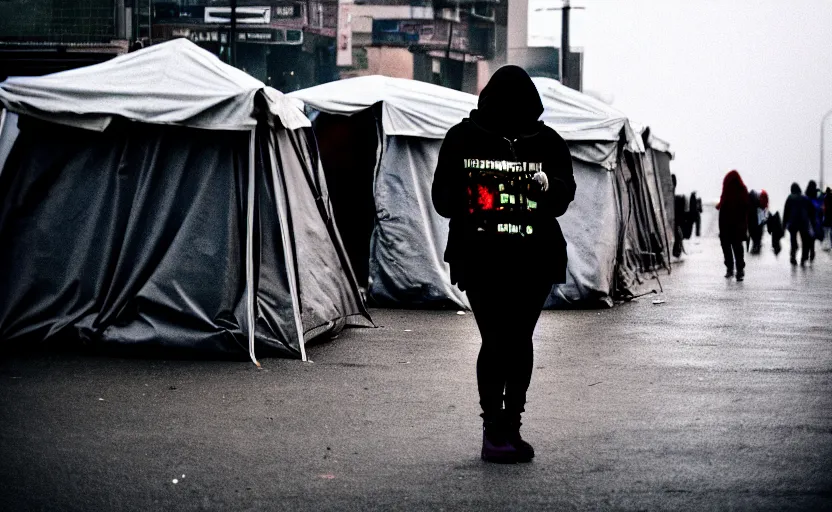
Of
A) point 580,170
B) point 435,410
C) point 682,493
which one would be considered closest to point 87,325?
point 435,410

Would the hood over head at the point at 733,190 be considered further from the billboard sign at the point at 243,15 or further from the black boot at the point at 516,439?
the billboard sign at the point at 243,15

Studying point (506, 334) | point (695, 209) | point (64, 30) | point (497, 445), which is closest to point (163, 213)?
point (506, 334)

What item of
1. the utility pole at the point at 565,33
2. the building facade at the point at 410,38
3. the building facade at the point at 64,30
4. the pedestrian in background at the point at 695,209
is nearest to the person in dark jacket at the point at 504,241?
the building facade at the point at 64,30

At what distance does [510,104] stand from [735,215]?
578 inches

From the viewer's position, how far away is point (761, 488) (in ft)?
17.7

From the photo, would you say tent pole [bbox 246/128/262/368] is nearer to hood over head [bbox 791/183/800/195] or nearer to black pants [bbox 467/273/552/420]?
black pants [bbox 467/273/552/420]

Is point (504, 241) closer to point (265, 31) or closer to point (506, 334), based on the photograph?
point (506, 334)

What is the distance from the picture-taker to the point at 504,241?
19.6ft

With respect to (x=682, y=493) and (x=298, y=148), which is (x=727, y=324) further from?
(x=682, y=493)

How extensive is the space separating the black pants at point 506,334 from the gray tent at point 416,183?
8.10m

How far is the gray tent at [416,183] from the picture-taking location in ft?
47.1

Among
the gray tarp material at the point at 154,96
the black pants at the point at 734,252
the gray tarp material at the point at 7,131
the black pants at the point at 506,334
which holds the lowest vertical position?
the black pants at the point at 734,252

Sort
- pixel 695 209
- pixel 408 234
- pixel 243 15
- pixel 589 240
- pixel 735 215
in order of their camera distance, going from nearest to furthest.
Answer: pixel 408 234
pixel 589 240
pixel 735 215
pixel 695 209
pixel 243 15

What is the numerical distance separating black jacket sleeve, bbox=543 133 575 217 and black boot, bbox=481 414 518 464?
1.06 meters
